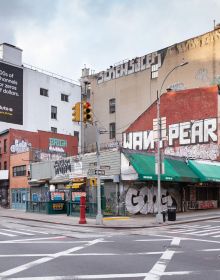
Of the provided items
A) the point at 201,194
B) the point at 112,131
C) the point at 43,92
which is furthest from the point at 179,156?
the point at 43,92

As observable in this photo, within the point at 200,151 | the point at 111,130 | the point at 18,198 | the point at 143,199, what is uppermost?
the point at 111,130

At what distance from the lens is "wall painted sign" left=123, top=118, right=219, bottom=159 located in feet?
140

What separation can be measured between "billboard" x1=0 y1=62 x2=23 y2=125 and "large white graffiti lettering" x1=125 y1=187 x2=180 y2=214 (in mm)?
29919

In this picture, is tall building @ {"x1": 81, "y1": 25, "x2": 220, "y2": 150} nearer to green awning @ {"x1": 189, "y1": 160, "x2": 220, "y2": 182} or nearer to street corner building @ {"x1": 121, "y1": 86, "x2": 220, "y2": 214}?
street corner building @ {"x1": 121, "y1": 86, "x2": 220, "y2": 214}

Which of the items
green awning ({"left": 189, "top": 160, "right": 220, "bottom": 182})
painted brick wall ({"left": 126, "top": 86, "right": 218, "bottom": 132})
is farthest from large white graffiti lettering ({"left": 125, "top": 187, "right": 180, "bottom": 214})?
painted brick wall ({"left": 126, "top": 86, "right": 218, "bottom": 132})

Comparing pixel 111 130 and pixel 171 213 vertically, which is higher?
pixel 111 130

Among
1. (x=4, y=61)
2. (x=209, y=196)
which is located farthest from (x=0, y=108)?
(x=209, y=196)

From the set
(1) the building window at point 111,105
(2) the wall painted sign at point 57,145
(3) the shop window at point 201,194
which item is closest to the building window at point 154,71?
(1) the building window at point 111,105

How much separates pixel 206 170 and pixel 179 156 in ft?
8.42

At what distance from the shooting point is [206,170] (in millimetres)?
37656

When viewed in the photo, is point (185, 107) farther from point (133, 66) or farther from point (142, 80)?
point (133, 66)

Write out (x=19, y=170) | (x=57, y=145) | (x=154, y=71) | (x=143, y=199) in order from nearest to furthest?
1. (x=143, y=199)
2. (x=19, y=170)
3. (x=57, y=145)
4. (x=154, y=71)

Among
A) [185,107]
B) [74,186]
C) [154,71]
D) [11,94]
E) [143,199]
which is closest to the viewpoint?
[143,199]

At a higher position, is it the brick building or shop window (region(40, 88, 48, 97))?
shop window (region(40, 88, 48, 97))
